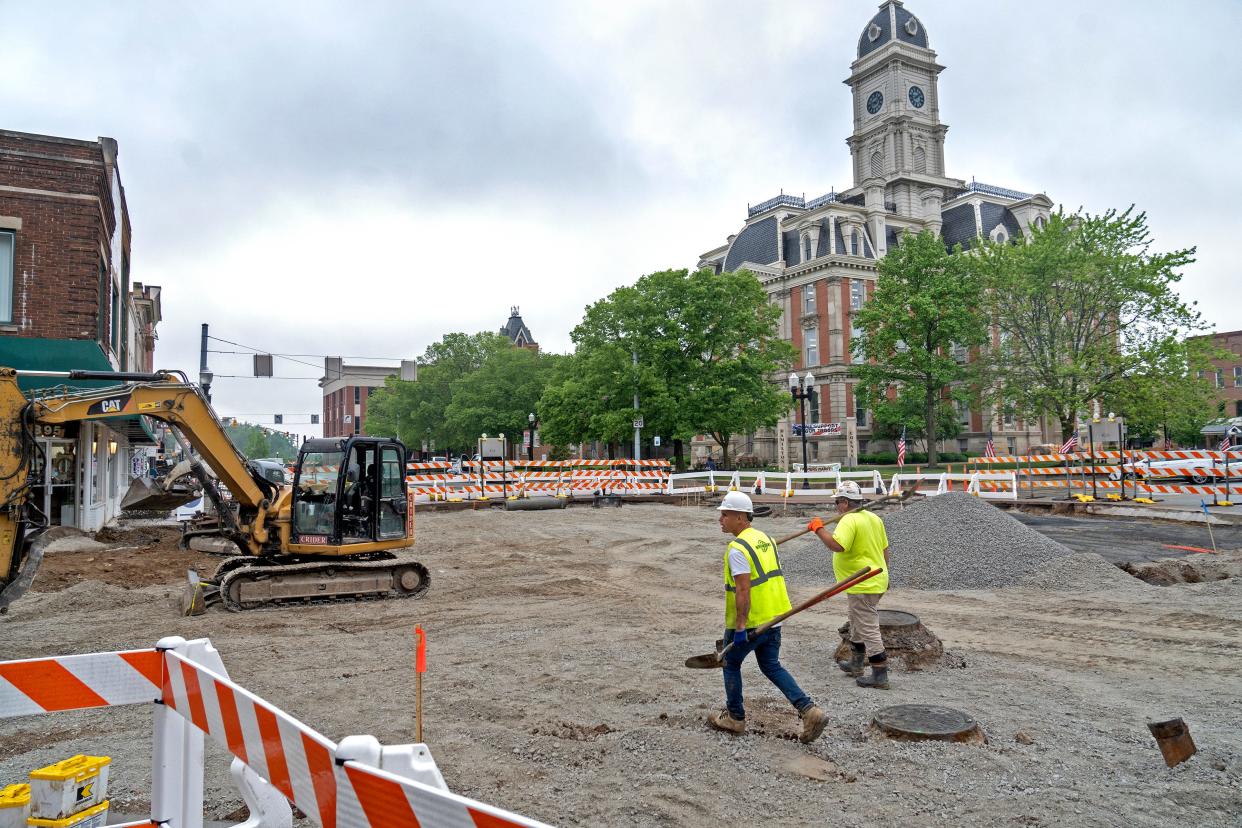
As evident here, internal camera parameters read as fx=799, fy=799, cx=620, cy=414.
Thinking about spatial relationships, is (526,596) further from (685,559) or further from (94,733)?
(94,733)

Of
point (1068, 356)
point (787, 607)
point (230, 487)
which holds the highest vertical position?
point (1068, 356)

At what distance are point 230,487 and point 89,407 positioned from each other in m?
2.69

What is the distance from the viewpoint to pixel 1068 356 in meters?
38.3

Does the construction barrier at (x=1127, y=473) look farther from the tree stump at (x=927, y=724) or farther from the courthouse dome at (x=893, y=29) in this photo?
the courthouse dome at (x=893, y=29)

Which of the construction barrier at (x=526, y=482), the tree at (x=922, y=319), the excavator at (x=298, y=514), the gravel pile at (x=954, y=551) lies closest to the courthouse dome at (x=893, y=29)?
the tree at (x=922, y=319)

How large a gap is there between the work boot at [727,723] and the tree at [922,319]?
39785 mm

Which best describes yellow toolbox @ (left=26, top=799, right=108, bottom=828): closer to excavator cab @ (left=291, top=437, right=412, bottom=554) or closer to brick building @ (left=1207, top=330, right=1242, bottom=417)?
excavator cab @ (left=291, top=437, right=412, bottom=554)

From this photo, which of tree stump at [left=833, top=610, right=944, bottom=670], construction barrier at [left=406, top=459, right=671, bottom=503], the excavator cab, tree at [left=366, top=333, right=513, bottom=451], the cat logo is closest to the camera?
tree stump at [left=833, top=610, right=944, bottom=670]

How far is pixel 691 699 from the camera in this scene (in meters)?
6.98

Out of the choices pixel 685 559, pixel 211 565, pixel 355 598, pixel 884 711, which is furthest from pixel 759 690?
pixel 211 565

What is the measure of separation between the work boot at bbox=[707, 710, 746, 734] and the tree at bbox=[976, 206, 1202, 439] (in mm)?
35976

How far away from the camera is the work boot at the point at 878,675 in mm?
7297

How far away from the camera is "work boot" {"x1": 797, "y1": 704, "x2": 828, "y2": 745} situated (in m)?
5.69

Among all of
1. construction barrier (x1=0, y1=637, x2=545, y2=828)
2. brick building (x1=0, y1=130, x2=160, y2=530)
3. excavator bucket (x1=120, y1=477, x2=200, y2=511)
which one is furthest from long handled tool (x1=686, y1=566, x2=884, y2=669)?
brick building (x1=0, y1=130, x2=160, y2=530)
